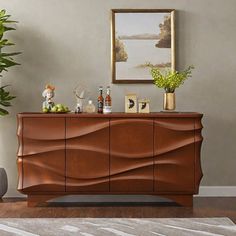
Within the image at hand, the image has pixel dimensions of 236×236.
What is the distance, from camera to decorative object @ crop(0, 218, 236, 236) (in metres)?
4.32

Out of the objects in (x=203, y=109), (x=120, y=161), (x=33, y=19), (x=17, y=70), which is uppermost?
(x=33, y=19)

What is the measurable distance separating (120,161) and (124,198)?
2.01 ft

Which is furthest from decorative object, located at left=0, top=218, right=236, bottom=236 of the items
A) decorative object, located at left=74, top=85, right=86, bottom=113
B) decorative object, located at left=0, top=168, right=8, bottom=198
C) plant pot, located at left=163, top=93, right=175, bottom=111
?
decorative object, located at left=74, top=85, right=86, bottom=113

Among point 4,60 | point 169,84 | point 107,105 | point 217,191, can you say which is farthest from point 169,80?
point 4,60

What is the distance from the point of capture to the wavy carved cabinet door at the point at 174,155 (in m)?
5.43

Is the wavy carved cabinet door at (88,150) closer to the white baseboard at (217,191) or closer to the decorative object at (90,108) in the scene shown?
the decorative object at (90,108)

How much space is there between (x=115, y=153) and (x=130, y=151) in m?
0.14

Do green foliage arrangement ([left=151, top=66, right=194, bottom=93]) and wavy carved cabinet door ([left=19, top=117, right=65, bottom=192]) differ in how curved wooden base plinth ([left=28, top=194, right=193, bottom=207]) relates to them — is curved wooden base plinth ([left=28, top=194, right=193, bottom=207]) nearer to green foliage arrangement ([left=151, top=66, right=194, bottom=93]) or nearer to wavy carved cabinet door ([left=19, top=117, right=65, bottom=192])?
wavy carved cabinet door ([left=19, top=117, right=65, bottom=192])

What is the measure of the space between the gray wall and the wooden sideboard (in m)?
0.59

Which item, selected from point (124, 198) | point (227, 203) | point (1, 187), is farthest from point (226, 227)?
point (1, 187)

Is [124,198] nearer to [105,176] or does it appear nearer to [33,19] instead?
[105,176]

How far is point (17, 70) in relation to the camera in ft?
19.6

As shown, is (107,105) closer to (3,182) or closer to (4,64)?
(4,64)

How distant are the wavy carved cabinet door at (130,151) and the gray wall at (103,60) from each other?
23.7 inches
